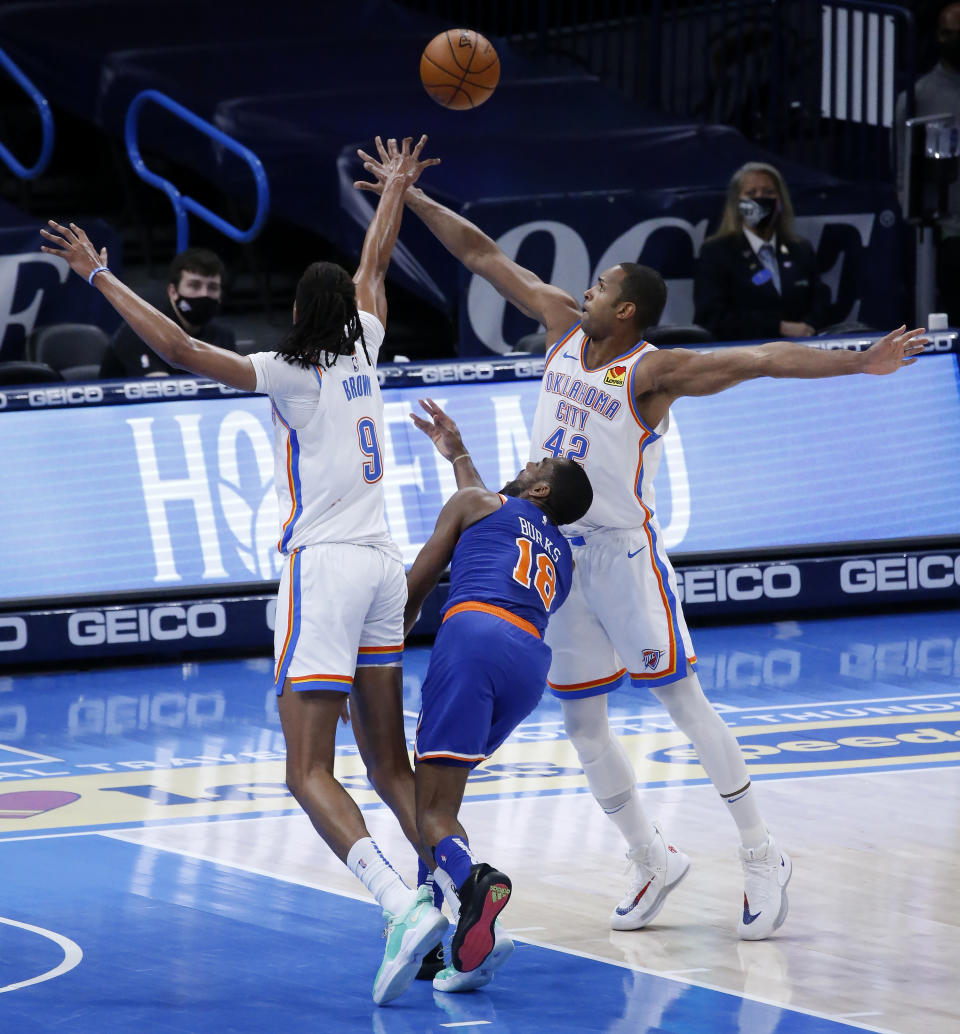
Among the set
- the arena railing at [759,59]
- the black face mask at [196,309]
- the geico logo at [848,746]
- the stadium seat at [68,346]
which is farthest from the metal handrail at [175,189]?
the geico logo at [848,746]

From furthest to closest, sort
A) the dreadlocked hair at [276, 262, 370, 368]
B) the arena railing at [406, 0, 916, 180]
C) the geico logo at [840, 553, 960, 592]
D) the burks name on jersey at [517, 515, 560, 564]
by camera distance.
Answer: the arena railing at [406, 0, 916, 180] → the geico logo at [840, 553, 960, 592] → the burks name on jersey at [517, 515, 560, 564] → the dreadlocked hair at [276, 262, 370, 368]

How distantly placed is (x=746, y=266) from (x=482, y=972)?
7570 mm

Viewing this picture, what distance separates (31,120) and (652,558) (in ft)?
36.3

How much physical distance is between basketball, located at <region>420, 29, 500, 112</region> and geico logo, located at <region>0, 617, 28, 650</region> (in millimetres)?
3927

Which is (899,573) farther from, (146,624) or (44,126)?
(44,126)

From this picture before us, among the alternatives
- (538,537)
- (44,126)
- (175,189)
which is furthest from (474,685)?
(44,126)

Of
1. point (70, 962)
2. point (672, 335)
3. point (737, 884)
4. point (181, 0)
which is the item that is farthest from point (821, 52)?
point (70, 962)

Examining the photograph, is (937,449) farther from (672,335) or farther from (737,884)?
(737,884)

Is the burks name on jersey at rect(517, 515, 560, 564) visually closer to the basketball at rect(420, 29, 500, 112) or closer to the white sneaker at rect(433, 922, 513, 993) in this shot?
the white sneaker at rect(433, 922, 513, 993)

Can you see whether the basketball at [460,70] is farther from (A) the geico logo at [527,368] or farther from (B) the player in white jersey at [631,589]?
(A) the geico logo at [527,368]

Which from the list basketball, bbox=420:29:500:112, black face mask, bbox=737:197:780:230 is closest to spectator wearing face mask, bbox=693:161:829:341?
black face mask, bbox=737:197:780:230

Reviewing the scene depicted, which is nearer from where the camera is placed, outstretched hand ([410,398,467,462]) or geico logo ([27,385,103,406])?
outstretched hand ([410,398,467,462])

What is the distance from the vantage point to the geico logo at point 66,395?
410 inches

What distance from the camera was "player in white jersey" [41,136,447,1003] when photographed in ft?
19.0
